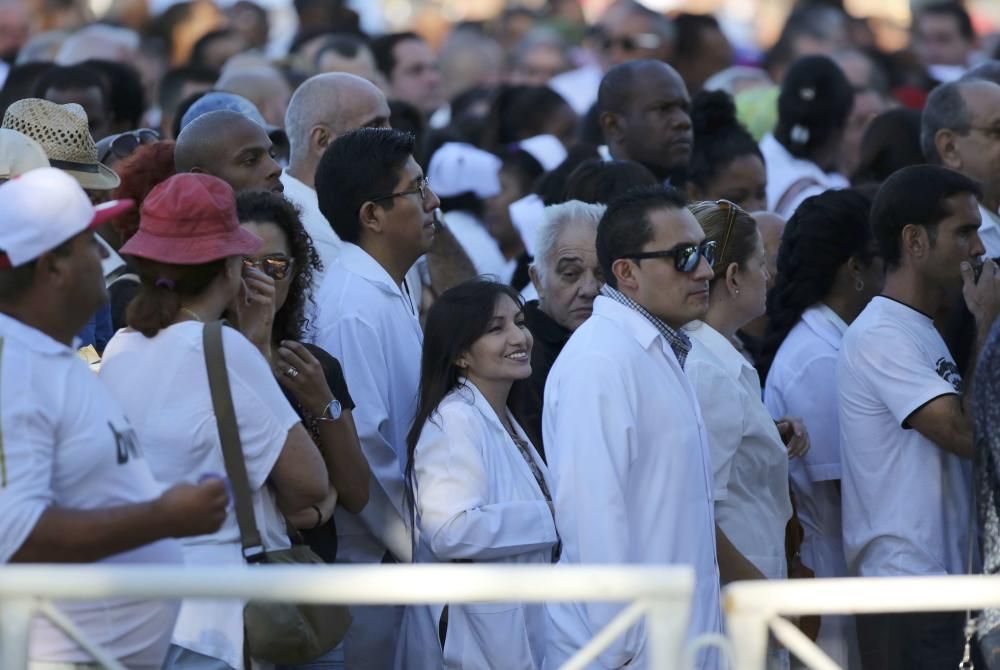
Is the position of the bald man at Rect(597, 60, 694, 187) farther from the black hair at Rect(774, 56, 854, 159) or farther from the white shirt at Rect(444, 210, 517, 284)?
the black hair at Rect(774, 56, 854, 159)

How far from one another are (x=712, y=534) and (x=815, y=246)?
178cm

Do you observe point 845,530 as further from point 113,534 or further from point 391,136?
point 113,534

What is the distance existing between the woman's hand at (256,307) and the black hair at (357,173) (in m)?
1.02

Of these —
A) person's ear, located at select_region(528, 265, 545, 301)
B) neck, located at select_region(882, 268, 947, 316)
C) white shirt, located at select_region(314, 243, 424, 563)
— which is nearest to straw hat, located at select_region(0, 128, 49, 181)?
white shirt, located at select_region(314, 243, 424, 563)

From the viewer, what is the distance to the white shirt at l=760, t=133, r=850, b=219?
8.74m

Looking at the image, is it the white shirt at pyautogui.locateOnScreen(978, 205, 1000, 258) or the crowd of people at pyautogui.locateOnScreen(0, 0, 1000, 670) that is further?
the white shirt at pyautogui.locateOnScreen(978, 205, 1000, 258)

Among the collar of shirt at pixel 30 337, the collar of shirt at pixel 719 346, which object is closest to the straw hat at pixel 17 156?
the collar of shirt at pixel 30 337

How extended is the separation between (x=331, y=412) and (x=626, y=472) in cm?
89

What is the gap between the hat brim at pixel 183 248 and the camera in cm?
438

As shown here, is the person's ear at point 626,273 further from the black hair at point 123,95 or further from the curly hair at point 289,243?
the black hair at point 123,95

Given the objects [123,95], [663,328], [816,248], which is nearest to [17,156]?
[663,328]

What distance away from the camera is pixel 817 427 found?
20.8ft

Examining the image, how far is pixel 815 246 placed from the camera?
640cm

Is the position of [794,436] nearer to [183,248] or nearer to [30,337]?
[183,248]
